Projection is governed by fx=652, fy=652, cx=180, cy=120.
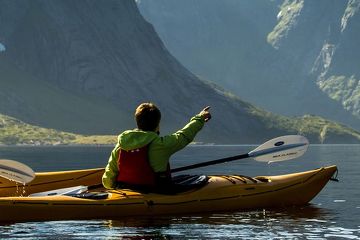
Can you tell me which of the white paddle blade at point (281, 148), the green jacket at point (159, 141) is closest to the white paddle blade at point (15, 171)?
the green jacket at point (159, 141)

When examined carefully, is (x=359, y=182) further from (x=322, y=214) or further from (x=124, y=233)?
(x=124, y=233)

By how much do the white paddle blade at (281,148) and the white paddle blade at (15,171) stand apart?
7.57m

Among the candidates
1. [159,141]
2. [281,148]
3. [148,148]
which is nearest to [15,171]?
[148,148]

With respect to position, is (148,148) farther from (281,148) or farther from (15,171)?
(281,148)

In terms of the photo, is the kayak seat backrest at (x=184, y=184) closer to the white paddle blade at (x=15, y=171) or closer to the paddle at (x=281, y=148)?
the paddle at (x=281, y=148)

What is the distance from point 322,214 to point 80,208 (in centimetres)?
790

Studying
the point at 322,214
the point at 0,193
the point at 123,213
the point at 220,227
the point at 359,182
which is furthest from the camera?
the point at 359,182

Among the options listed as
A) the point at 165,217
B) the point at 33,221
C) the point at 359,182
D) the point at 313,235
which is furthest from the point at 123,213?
the point at 359,182

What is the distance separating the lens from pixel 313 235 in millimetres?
16156

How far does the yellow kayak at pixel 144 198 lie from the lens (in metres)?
17.7

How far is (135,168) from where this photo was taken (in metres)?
18.0

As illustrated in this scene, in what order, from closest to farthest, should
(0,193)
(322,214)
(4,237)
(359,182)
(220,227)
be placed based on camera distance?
(4,237) < (220,227) < (322,214) < (0,193) < (359,182)

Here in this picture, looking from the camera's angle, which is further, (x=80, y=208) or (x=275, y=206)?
(x=275, y=206)

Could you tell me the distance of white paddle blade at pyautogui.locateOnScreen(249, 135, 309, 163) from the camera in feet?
72.9
